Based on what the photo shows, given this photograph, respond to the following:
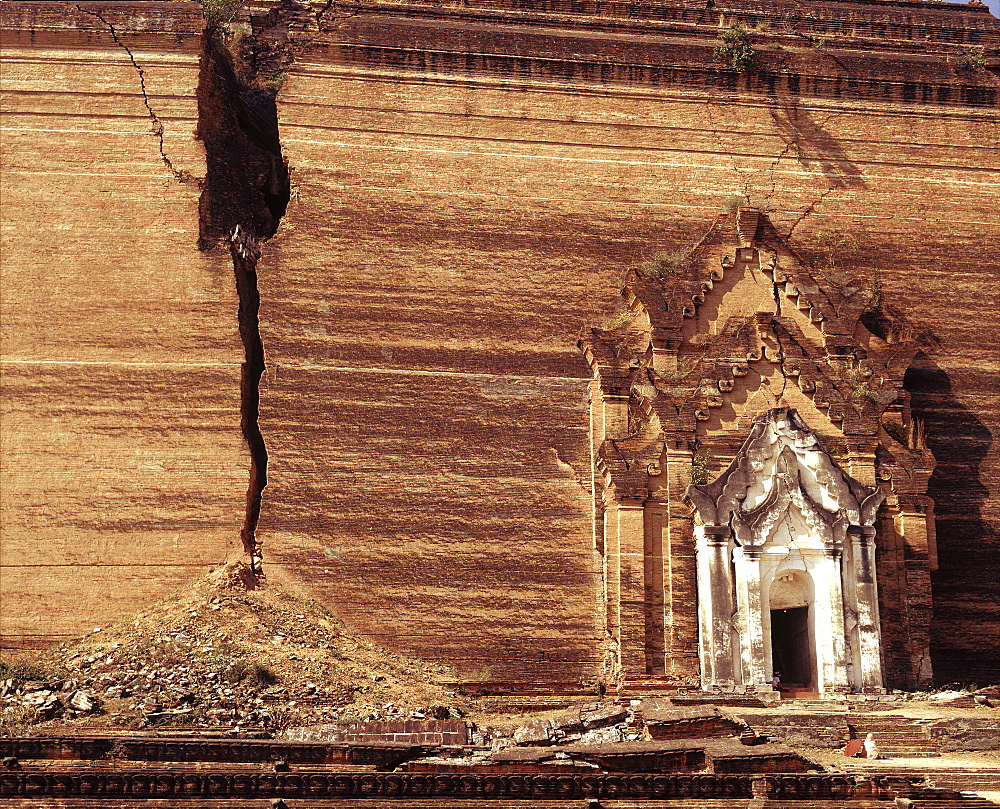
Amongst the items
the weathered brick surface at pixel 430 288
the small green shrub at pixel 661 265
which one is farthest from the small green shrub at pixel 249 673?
the small green shrub at pixel 661 265

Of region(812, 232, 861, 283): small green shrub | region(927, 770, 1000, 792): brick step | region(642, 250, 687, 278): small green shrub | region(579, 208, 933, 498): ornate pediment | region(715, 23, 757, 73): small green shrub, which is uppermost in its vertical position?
region(715, 23, 757, 73): small green shrub

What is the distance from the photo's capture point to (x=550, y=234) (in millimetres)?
24562

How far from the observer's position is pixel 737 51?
25969 millimetres

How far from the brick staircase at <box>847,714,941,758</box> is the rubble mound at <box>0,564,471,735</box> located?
5.39 m

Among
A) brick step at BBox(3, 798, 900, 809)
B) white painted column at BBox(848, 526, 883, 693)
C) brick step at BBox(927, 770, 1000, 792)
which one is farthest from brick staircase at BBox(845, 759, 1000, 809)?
white painted column at BBox(848, 526, 883, 693)

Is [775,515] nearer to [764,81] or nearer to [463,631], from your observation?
[463,631]

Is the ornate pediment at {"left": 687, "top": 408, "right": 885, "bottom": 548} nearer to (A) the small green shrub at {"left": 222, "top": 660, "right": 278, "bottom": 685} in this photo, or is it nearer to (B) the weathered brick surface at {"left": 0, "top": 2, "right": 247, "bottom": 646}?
(A) the small green shrub at {"left": 222, "top": 660, "right": 278, "bottom": 685}

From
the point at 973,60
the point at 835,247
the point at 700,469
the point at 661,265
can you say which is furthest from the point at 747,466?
the point at 973,60

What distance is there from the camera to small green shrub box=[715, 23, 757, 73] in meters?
25.8


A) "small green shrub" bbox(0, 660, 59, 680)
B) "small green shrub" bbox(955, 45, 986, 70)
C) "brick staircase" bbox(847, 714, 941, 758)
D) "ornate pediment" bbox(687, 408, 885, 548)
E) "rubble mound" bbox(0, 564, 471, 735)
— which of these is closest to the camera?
"brick staircase" bbox(847, 714, 941, 758)

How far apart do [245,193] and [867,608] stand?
11650 mm

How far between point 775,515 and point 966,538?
15.3ft

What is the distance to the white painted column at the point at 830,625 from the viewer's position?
2045cm

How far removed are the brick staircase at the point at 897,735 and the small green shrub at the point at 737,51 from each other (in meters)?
12.1
